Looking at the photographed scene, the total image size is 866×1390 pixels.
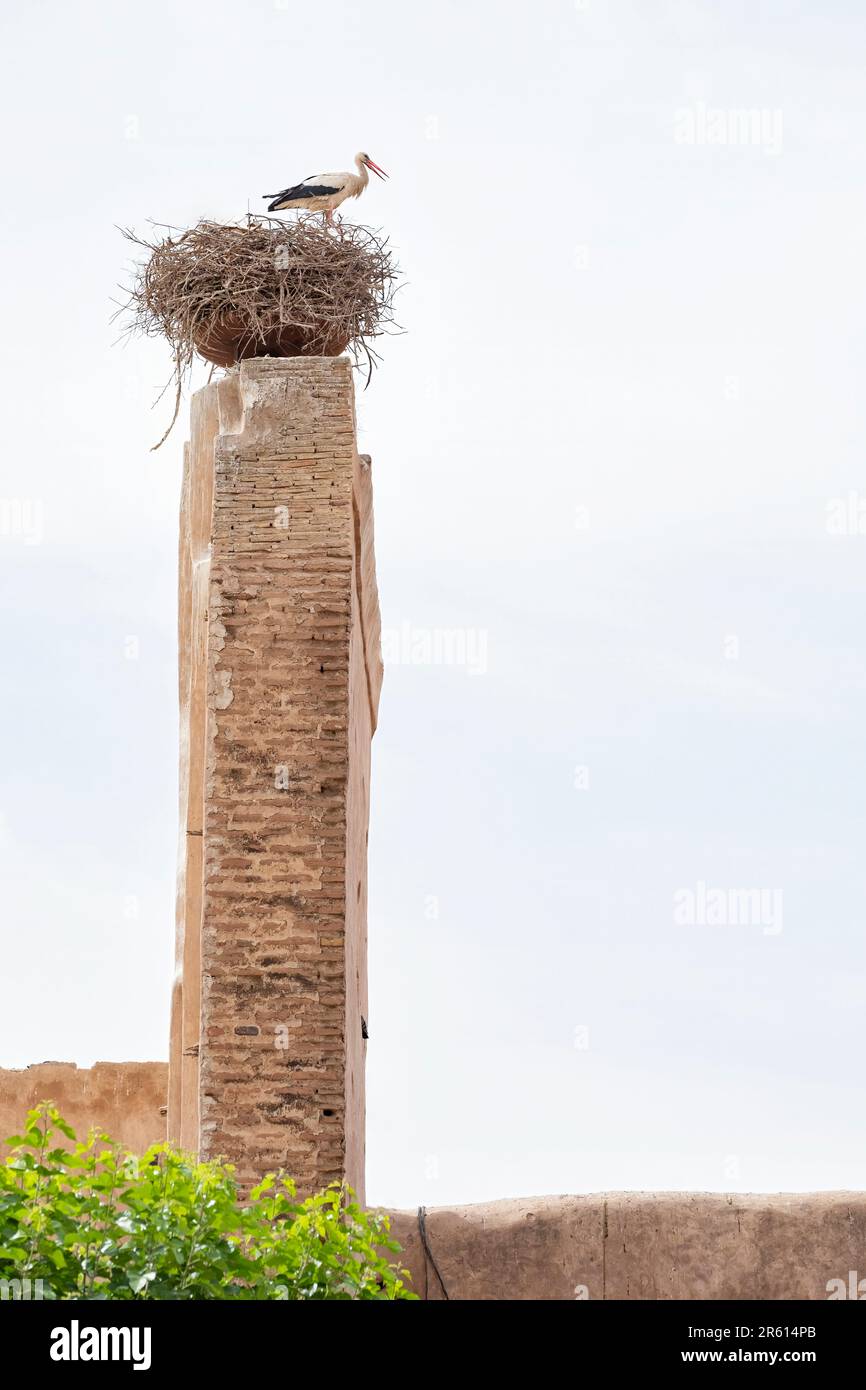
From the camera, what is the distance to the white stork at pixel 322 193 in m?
9.84

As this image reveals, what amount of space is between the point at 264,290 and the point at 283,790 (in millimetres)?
3137

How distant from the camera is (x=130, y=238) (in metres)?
9.86

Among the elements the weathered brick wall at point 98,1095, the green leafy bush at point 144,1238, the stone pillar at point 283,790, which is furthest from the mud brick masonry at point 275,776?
the weathered brick wall at point 98,1095

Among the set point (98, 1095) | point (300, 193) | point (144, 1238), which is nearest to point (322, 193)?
point (300, 193)

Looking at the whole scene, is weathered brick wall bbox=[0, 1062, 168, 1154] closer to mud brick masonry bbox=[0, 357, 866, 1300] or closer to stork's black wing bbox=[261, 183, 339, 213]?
mud brick masonry bbox=[0, 357, 866, 1300]

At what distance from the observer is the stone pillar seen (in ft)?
22.8

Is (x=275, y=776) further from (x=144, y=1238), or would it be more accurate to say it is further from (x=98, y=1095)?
(x=98, y=1095)

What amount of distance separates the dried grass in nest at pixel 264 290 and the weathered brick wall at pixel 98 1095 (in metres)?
4.28

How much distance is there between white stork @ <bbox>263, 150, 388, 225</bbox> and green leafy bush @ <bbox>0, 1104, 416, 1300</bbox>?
6493mm

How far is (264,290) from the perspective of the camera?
9.22 m

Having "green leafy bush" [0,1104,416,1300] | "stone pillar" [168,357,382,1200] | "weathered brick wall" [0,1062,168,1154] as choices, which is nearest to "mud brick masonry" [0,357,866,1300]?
"stone pillar" [168,357,382,1200]

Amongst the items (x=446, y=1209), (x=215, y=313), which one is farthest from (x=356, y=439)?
(x=446, y=1209)
